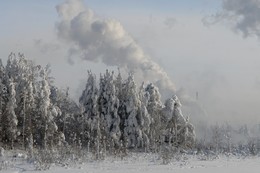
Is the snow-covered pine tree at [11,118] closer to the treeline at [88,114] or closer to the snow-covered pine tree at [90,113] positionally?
the treeline at [88,114]

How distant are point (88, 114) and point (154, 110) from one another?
28.0 ft

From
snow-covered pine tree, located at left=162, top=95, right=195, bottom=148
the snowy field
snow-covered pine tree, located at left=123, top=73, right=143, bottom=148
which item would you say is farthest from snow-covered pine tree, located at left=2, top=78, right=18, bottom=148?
snow-covered pine tree, located at left=162, top=95, right=195, bottom=148

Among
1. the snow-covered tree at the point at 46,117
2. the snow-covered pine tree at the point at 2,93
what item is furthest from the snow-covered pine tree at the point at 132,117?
the snow-covered pine tree at the point at 2,93

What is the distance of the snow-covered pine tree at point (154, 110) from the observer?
59.2 m

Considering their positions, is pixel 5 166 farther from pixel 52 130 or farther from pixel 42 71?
pixel 42 71

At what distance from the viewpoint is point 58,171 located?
24031mm

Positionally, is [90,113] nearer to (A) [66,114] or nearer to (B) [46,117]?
(A) [66,114]

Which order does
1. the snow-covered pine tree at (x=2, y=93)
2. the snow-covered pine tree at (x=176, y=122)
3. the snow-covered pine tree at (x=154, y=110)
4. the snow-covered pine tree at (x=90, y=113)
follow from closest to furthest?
the snow-covered pine tree at (x=2, y=93)
the snow-covered pine tree at (x=90, y=113)
the snow-covered pine tree at (x=154, y=110)
the snow-covered pine tree at (x=176, y=122)

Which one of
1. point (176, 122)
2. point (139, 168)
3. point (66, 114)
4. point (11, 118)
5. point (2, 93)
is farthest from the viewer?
point (176, 122)

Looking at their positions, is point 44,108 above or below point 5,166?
above

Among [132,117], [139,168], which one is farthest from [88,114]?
[139,168]

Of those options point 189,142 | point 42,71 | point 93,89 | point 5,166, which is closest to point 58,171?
point 5,166

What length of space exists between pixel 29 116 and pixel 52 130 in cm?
287

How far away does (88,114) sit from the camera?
6006 cm
